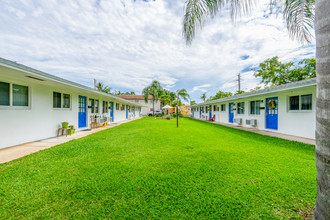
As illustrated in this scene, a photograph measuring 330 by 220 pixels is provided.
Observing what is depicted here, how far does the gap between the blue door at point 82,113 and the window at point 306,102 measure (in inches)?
484

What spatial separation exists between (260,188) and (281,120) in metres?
7.48

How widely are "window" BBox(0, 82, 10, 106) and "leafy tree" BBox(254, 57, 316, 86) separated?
81.3ft

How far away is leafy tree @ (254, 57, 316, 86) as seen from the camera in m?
15.8

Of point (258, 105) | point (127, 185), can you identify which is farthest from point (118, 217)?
point (258, 105)

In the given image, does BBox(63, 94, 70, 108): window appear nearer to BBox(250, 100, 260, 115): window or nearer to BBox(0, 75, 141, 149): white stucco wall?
BBox(0, 75, 141, 149): white stucco wall

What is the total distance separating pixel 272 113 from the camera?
831 centimetres

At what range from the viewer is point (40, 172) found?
275cm

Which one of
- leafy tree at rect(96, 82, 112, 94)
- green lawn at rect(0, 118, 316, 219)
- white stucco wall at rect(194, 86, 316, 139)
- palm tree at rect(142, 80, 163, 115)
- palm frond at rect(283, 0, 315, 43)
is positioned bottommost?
green lawn at rect(0, 118, 316, 219)

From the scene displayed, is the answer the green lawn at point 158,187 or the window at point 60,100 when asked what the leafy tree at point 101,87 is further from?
the green lawn at point 158,187

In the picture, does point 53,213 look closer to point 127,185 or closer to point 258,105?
point 127,185

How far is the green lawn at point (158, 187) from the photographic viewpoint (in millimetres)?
1721

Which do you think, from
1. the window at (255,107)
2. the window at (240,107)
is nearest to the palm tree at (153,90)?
the window at (240,107)

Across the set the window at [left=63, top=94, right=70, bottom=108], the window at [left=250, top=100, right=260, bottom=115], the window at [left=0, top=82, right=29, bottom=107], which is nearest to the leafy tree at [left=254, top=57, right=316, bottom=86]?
the window at [left=250, top=100, right=260, bottom=115]

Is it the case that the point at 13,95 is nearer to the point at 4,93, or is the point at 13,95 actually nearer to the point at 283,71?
the point at 4,93
